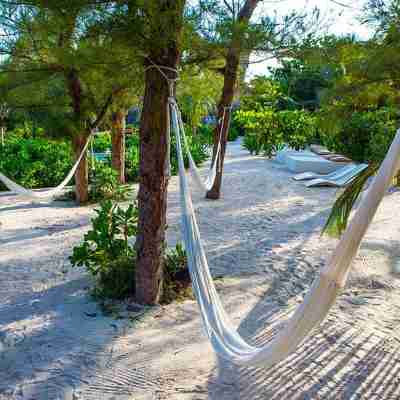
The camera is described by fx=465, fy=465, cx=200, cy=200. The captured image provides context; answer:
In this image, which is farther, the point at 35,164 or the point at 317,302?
the point at 35,164

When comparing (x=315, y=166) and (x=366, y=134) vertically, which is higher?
(x=366, y=134)

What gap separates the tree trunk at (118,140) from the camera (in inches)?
253

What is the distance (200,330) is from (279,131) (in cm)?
913

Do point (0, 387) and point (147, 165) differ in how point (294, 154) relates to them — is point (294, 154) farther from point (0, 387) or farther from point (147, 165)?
point (0, 387)

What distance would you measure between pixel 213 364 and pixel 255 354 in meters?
0.73

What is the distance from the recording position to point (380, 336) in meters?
2.33

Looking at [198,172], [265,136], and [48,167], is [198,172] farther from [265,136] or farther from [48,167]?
[265,136]

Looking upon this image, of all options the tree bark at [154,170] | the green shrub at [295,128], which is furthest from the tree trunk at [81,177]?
the green shrub at [295,128]

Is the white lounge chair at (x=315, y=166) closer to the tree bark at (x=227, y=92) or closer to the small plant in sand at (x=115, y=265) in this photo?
the tree bark at (x=227, y=92)

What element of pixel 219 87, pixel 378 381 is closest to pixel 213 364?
pixel 378 381

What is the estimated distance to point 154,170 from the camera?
258cm

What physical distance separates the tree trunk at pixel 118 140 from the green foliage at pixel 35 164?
806 mm

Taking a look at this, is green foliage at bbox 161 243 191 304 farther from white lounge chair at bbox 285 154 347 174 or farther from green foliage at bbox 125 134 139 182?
white lounge chair at bbox 285 154 347 174

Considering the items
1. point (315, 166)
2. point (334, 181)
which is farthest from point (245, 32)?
point (315, 166)
